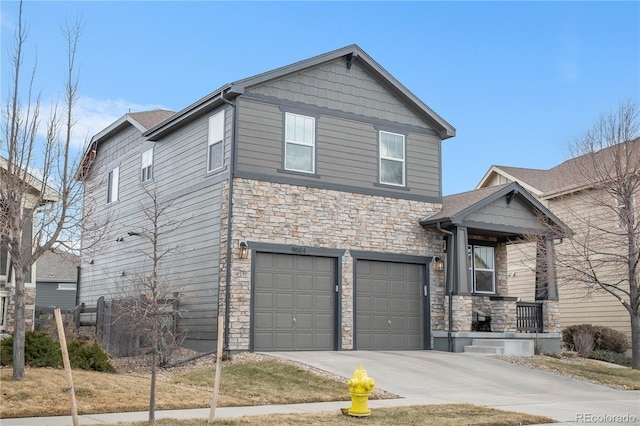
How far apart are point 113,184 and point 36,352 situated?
12517 millimetres

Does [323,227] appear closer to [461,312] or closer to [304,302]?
[304,302]

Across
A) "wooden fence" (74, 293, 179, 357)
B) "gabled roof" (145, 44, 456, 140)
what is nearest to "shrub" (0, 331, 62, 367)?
"wooden fence" (74, 293, 179, 357)

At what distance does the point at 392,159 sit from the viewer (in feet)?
67.6

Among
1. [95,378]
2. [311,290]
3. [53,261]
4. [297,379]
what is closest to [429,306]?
[311,290]

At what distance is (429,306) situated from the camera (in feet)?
66.8

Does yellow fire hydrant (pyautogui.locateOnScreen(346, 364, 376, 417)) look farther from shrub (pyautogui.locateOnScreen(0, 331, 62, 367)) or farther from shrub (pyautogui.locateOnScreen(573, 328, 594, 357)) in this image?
shrub (pyautogui.locateOnScreen(573, 328, 594, 357))

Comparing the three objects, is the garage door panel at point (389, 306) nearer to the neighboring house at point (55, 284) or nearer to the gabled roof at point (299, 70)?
the gabled roof at point (299, 70)

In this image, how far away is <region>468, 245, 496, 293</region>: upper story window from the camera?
873 inches

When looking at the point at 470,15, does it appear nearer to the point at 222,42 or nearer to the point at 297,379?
the point at 222,42

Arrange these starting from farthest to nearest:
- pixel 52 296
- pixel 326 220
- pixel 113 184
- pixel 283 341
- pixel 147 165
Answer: pixel 52 296 → pixel 113 184 → pixel 147 165 → pixel 326 220 → pixel 283 341

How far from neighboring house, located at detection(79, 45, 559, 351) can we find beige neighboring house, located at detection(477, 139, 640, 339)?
12.5 ft

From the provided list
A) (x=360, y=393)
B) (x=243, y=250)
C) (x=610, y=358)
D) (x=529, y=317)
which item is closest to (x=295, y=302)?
(x=243, y=250)

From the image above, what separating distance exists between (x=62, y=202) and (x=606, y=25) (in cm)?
1800

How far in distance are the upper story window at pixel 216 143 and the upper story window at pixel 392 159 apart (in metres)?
4.51
